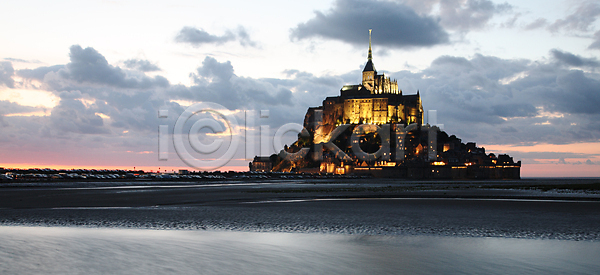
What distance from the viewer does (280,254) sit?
1047 cm

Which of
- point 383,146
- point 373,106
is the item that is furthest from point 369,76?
point 383,146

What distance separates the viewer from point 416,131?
16312 centimetres

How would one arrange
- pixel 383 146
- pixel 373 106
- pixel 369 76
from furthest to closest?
pixel 369 76 < pixel 373 106 < pixel 383 146

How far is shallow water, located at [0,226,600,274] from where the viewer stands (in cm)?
906

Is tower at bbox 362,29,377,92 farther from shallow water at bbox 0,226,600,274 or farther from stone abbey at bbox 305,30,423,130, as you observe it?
shallow water at bbox 0,226,600,274

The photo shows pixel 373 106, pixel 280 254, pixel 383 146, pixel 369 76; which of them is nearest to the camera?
pixel 280 254

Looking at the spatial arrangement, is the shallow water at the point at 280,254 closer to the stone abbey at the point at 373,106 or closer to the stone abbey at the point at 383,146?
the stone abbey at the point at 383,146

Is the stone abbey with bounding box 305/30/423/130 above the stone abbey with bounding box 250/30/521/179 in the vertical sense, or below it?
above

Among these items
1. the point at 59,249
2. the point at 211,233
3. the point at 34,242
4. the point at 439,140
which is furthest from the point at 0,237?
the point at 439,140

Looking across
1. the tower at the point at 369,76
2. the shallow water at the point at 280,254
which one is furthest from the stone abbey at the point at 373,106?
the shallow water at the point at 280,254

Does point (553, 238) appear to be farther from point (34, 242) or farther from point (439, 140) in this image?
point (439, 140)

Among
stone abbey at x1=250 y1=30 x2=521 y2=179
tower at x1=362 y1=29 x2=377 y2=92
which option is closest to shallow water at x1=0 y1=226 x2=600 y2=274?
stone abbey at x1=250 y1=30 x2=521 y2=179

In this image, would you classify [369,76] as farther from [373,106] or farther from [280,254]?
[280,254]

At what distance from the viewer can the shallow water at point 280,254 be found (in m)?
9.06
